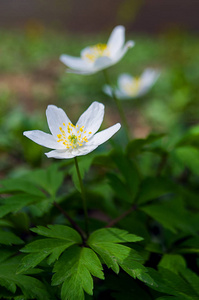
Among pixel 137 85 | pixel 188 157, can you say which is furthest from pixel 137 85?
pixel 188 157

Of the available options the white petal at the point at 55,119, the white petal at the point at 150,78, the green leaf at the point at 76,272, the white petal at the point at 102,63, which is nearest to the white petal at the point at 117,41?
the white petal at the point at 102,63

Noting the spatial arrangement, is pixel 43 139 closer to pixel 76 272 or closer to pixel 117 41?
pixel 76 272

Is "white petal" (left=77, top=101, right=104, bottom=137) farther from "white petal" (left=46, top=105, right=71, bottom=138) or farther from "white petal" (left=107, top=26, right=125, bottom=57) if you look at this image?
"white petal" (left=107, top=26, right=125, bottom=57)

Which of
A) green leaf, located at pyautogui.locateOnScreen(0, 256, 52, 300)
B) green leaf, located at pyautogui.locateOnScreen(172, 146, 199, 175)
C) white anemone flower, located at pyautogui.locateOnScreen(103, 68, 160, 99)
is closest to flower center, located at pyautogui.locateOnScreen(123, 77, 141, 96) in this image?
white anemone flower, located at pyautogui.locateOnScreen(103, 68, 160, 99)

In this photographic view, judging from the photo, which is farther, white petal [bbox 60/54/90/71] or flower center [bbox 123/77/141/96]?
flower center [bbox 123/77/141/96]

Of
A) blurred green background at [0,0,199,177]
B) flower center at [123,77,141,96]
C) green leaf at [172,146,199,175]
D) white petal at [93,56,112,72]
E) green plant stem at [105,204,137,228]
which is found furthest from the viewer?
blurred green background at [0,0,199,177]

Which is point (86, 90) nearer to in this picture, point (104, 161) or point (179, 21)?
point (104, 161)

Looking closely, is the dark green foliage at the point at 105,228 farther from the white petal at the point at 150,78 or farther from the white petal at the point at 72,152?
the white petal at the point at 150,78
